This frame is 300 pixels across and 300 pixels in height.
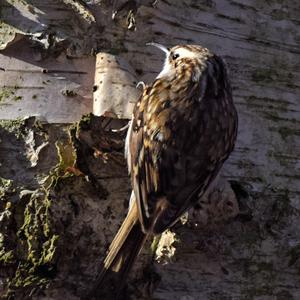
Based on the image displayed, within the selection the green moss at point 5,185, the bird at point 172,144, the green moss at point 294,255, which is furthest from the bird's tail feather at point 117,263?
the green moss at point 294,255

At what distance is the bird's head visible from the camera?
2043 millimetres

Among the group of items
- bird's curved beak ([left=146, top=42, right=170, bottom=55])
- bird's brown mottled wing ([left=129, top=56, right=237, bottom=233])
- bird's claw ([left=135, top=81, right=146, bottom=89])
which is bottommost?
bird's brown mottled wing ([left=129, top=56, right=237, bottom=233])

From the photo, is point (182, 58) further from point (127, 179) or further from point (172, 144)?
point (127, 179)

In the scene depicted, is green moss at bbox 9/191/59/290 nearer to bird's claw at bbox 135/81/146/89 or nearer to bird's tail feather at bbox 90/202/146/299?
bird's tail feather at bbox 90/202/146/299

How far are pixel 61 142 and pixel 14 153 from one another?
12 centimetres

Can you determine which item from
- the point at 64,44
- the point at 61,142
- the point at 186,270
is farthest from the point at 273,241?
the point at 64,44

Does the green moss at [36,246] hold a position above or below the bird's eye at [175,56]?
below

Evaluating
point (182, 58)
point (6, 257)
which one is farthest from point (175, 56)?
point (6, 257)

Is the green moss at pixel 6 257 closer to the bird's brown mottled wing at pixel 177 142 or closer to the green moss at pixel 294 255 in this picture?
the bird's brown mottled wing at pixel 177 142

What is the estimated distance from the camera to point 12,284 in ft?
5.64

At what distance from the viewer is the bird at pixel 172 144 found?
182 centimetres

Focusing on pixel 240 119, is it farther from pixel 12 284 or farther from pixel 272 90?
pixel 12 284

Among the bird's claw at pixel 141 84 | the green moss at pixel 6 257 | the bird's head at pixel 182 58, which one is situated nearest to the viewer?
the green moss at pixel 6 257

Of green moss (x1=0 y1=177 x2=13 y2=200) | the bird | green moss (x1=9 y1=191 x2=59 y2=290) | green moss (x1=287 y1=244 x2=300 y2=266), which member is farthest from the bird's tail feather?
green moss (x1=287 y1=244 x2=300 y2=266)
